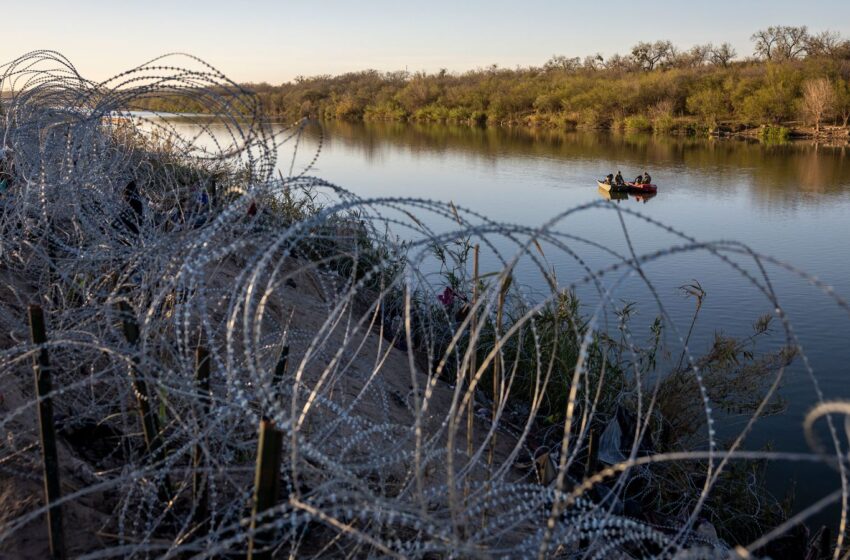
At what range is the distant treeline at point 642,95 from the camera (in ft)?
117

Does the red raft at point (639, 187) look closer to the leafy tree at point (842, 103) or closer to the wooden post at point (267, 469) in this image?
the wooden post at point (267, 469)

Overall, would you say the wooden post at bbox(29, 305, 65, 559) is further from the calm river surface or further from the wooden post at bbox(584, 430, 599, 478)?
the calm river surface

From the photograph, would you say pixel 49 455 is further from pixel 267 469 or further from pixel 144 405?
pixel 267 469

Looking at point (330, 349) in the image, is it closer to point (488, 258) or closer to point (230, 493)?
point (230, 493)

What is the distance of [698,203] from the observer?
53.8 feet

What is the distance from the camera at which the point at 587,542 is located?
3.14 metres

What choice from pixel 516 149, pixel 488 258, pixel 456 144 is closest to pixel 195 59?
pixel 488 258

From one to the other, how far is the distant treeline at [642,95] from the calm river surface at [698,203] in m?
5.74

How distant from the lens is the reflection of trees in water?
19328mm

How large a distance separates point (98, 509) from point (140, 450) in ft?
1.18

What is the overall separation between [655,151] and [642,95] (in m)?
16.3

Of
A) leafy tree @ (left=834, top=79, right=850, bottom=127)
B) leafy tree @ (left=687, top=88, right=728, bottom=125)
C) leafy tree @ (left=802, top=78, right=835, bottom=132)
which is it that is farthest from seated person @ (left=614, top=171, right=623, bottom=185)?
leafy tree @ (left=687, top=88, right=728, bottom=125)

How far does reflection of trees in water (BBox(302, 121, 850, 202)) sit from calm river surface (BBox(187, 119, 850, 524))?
→ 0.06m

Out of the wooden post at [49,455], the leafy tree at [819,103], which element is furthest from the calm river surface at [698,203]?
the leafy tree at [819,103]
